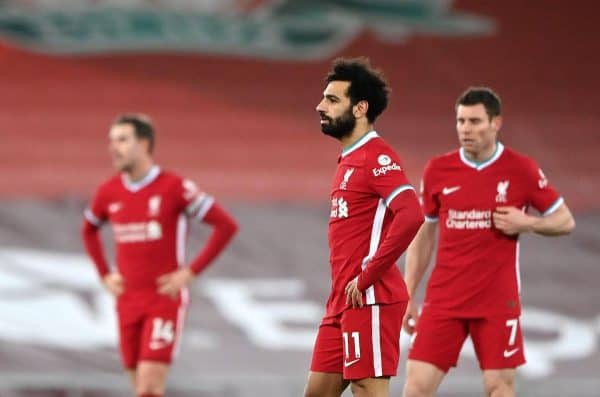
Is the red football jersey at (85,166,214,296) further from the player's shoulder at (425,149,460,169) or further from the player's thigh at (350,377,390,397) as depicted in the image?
the player's thigh at (350,377,390,397)

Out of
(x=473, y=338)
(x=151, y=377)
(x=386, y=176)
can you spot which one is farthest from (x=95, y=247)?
(x=386, y=176)

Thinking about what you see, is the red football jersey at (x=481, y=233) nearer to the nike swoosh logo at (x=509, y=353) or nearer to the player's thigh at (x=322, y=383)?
the nike swoosh logo at (x=509, y=353)

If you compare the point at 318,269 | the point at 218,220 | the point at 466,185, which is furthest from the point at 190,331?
the point at 466,185

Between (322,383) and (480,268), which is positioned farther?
(480,268)

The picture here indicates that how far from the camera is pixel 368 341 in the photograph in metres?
6.60

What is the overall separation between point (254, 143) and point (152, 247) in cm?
401

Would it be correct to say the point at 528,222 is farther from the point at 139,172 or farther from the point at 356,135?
the point at 139,172

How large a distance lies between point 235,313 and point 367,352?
5.26m

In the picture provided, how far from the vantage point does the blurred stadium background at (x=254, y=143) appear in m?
11.5

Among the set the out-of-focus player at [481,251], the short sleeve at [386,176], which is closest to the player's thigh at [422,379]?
the out-of-focus player at [481,251]

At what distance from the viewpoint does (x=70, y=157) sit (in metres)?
13.1

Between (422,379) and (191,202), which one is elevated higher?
(191,202)

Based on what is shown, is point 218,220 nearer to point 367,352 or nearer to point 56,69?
point 367,352

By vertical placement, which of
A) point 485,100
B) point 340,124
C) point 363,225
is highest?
point 485,100
